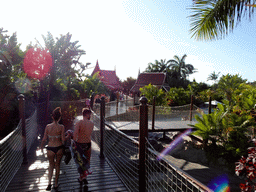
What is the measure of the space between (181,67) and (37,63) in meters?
40.8

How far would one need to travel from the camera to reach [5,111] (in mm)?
7469

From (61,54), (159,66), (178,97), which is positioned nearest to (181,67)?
(159,66)

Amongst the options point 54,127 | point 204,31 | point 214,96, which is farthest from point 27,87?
point 214,96

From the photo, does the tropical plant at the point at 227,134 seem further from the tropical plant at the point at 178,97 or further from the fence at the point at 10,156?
the tropical plant at the point at 178,97

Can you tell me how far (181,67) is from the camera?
155ft

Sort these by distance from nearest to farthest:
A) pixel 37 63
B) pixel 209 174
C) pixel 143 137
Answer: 1. pixel 143 137
2. pixel 209 174
3. pixel 37 63

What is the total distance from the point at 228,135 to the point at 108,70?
38462 mm

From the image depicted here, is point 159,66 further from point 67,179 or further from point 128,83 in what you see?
point 67,179

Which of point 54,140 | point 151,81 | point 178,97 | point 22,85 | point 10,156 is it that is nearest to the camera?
point 54,140

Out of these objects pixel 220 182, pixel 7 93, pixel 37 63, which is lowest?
pixel 220 182

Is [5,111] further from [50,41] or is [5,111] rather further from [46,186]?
[50,41]

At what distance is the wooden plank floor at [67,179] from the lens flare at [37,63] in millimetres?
5271

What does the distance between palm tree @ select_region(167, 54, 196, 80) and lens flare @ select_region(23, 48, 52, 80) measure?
1503 inches

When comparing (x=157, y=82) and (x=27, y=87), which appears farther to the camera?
(x=157, y=82)
